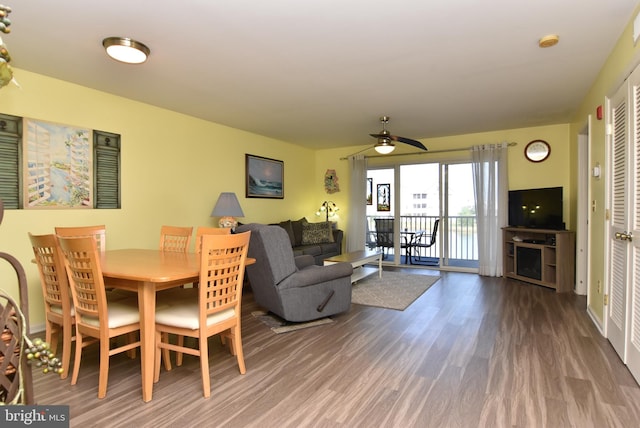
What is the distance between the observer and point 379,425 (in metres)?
1.86

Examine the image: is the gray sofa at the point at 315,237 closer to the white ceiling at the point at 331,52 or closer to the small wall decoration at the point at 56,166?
the white ceiling at the point at 331,52

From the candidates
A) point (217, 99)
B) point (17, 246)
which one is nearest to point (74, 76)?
point (217, 99)

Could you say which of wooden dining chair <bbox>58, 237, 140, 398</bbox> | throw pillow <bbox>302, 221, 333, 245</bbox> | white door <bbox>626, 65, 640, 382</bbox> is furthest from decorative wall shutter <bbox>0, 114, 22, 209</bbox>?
white door <bbox>626, 65, 640, 382</bbox>

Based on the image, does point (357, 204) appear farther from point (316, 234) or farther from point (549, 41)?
point (549, 41)

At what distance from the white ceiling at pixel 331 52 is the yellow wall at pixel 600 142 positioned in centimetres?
11

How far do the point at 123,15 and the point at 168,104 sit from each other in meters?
1.99

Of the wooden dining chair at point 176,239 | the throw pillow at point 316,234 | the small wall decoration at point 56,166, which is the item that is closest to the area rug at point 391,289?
the throw pillow at point 316,234

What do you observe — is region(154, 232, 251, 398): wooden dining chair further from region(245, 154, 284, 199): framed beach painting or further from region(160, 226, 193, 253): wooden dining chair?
region(245, 154, 284, 199): framed beach painting

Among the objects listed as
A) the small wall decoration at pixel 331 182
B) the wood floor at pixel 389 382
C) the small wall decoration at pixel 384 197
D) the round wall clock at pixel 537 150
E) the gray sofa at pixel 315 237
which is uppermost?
the round wall clock at pixel 537 150

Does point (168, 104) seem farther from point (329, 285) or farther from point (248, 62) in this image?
point (329, 285)

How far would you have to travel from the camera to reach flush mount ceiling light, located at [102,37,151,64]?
259 centimetres

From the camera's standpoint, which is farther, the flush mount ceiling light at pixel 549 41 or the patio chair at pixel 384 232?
the patio chair at pixel 384 232

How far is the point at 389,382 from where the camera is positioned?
2.32 metres

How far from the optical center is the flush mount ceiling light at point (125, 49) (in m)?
2.59
